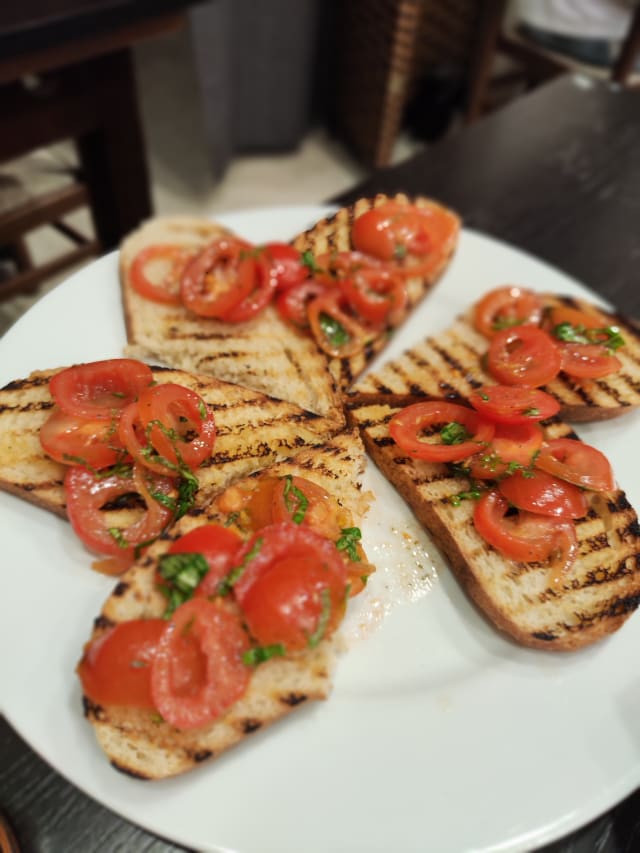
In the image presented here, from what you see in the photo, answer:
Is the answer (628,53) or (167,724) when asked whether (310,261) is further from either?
(628,53)

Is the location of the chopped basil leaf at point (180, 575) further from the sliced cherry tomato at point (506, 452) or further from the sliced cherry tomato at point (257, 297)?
the sliced cherry tomato at point (257, 297)

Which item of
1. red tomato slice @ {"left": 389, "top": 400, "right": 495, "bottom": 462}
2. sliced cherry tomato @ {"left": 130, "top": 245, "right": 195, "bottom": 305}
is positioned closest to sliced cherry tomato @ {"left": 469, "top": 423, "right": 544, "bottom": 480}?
red tomato slice @ {"left": 389, "top": 400, "right": 495, "bottom": 462}

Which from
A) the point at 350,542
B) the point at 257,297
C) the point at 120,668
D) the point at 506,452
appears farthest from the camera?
the point at 257,297

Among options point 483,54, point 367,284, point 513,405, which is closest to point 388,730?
point 513,405

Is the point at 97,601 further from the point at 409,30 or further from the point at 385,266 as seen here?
the point at 409,30

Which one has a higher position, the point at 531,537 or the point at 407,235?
the point at 407,235

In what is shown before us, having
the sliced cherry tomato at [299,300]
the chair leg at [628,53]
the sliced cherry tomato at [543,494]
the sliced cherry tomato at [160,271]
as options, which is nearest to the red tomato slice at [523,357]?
the sliced cherry tomato at [543,494]
